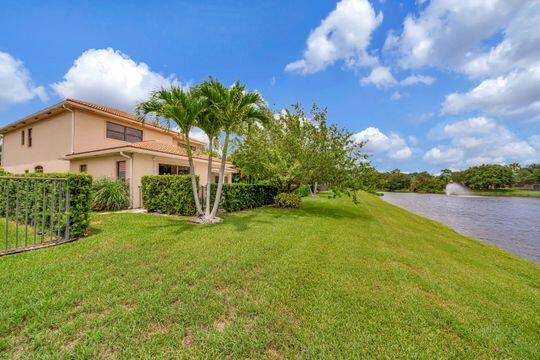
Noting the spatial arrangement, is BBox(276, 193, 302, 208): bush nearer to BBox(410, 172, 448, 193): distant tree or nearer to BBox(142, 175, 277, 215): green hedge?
BBox(142, 175, 277, 215): green hedge

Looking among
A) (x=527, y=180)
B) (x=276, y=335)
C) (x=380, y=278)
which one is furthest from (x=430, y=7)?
(x=527, y=180)

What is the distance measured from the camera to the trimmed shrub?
31.8 ft

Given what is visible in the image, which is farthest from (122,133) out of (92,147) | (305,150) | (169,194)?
(305,150)

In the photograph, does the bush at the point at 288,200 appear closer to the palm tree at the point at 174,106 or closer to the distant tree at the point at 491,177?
the palm tree at the point at 174,106

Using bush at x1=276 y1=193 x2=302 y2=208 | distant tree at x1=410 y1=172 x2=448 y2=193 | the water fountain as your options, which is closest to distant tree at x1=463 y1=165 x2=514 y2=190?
the water fountain

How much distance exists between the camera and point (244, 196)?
1205 centimetres

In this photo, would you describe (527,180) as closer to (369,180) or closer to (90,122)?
(369,180)

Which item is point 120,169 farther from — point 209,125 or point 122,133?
point 209,125

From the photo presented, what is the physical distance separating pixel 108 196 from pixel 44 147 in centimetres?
938

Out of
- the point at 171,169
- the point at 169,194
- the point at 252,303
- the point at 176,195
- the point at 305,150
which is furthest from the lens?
the point at 171,169

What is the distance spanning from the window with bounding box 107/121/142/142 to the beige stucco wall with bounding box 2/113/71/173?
2.11 metres

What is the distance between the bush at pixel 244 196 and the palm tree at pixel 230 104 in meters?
2.43

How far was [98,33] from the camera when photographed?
11281 mm

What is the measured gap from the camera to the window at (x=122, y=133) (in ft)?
51.1
